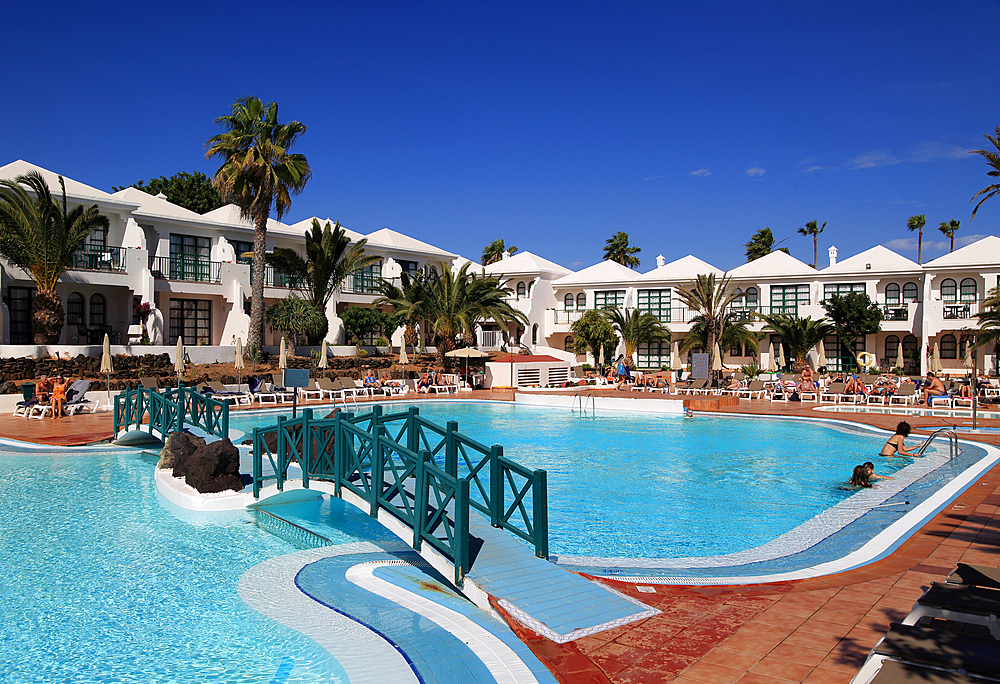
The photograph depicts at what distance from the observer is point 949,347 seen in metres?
34.7

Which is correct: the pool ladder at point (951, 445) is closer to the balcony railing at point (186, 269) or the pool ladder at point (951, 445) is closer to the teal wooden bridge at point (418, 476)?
the teal wooden bridge at point (418, 476)

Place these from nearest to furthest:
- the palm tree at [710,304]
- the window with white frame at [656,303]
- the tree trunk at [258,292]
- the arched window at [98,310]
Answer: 1. the tree trunk at [258,292]
2. the arched window at [98,310]
3. the palm tree at [710,304]
4. the window with white frame at [656,303]

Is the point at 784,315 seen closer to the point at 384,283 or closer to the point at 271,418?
the point at 384,283

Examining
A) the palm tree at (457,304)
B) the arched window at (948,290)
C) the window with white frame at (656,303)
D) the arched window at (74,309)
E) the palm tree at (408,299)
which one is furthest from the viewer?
the window with white frame at (656,303)

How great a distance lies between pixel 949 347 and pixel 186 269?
3708 centimetres

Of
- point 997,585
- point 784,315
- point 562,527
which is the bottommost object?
point 562,527

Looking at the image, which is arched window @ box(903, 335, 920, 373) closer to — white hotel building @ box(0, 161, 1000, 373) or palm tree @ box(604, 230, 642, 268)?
white hotel building @ box(0, 161, 1000, 373)

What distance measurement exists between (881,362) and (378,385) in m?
27.1

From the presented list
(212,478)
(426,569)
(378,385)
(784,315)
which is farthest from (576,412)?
(784,315)

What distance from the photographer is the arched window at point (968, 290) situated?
→ 3459 cm

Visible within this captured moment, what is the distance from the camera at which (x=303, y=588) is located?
6570 mm

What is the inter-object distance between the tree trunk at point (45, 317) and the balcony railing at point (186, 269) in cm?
515

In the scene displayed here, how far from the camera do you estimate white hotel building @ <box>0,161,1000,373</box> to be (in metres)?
27.8

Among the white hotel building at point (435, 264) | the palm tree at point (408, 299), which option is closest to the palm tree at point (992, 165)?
the white hotel building at point (435, 264)
